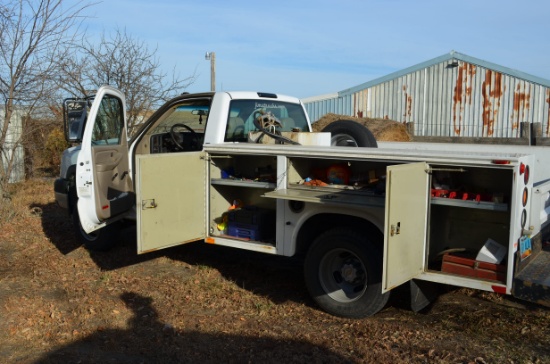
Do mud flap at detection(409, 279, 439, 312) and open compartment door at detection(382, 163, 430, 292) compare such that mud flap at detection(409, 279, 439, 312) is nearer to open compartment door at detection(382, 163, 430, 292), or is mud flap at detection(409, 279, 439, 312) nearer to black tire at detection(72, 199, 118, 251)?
open compartment door at detection(382, 163, 430, 292)

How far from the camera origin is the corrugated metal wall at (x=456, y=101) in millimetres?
17891

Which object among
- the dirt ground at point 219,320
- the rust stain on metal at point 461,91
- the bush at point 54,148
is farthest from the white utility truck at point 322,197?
the rust stain on metal at point 461,91

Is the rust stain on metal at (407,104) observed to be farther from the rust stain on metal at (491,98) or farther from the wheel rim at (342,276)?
the wheel rim at (342,276)

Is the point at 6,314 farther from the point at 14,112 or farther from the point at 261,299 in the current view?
the point at 14,112

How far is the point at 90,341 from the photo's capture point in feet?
15.1

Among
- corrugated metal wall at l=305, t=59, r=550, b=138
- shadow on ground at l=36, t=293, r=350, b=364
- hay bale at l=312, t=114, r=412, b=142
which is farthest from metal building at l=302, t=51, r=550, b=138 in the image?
shadow on ground at l=36, t=293, r=350, b=364

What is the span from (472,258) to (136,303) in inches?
127

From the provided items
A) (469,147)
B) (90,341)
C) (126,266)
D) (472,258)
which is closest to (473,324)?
(472,258)

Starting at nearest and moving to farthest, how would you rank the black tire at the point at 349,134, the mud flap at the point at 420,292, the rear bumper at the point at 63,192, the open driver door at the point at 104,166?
the mud flap at the point at 420,292, the open driver door at the point at 104,166, the black tire at the point at 349,134, the rear bumper at the point at 63,192

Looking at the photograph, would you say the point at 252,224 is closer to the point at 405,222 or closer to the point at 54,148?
the point at 405,222

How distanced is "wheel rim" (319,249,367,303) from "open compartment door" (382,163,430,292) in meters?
0.68

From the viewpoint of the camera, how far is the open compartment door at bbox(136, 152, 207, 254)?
539 cm

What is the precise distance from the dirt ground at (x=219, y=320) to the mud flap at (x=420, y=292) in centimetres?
19

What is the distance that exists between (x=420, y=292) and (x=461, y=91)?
1564 centimetres
